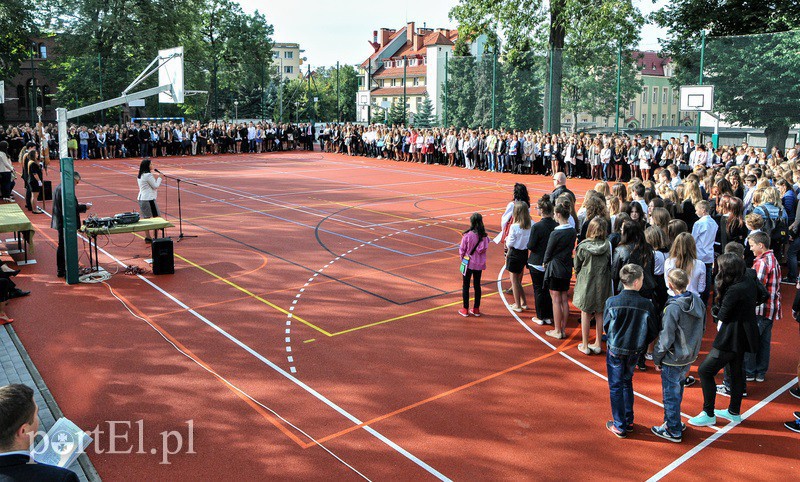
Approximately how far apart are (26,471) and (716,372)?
6.38 meters

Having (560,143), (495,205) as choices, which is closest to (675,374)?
(495,205)

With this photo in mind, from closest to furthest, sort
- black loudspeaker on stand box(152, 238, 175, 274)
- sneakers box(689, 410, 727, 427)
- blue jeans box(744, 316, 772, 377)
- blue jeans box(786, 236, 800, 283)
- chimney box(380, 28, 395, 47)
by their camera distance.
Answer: sneakers box(689, 410, 727, 427) < blue jeans box(744, 316, 772, 377) < blue jeans box(786, 236, 800, 283) < black loudspeaker on stand box(152, 238, 175, 274) < chimney box(380, 28, 395, 47)

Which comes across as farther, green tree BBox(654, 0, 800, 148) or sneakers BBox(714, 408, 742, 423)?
green tree BBox(654, 0, 800, 148)

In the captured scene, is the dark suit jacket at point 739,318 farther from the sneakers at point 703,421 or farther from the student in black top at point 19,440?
the student in black top at point 19,440

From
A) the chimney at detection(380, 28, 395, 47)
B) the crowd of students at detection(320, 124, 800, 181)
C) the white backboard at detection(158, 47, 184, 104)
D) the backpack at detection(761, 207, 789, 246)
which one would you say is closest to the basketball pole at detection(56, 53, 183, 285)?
the white backboard at detection(158, 47, 184, 104)

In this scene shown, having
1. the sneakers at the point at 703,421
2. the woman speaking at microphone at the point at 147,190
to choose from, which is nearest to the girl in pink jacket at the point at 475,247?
the sneakers at the point at 703,421

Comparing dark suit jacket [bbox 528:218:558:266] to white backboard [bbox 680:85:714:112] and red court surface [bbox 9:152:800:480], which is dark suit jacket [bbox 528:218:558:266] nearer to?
red court surface [bbox 9:152:800:480]

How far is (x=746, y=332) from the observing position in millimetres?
6781

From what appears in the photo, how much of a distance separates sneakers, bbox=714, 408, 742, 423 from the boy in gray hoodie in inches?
36.3

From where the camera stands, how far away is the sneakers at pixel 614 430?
6770mm

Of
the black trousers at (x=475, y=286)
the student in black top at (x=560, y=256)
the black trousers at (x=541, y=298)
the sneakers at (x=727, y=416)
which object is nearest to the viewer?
the sneakers at (x=727, y=416)

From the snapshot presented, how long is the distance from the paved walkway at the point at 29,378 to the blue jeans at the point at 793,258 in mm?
11999

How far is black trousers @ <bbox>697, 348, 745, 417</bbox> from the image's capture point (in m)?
6.84

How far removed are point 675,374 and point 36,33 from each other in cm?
6045
